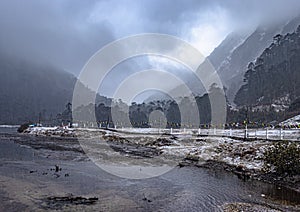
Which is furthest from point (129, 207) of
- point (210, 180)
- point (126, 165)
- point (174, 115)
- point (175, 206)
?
point (174, 115)

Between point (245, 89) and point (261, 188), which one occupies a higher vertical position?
point (245, 89)

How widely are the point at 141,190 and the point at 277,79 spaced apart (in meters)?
104

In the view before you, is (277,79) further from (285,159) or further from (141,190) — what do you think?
(141,190)

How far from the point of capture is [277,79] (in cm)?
10731

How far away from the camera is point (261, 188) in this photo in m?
17.8

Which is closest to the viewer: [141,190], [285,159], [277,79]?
[141,190]

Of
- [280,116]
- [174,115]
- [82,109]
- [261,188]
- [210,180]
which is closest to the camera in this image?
[261,188]

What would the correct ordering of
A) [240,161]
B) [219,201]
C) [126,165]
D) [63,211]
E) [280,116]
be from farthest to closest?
[280,116]
[126,165]
[240,161]
[219,201]
[63,211]

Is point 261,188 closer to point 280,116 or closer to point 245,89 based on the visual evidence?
point 280,116

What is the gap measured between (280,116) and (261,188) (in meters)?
64.5

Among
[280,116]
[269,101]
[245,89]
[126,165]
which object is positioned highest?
[245,89]

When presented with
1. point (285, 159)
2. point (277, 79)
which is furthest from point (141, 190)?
point (277, 79)

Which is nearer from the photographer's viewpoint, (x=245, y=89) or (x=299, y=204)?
(x=299, y=204)

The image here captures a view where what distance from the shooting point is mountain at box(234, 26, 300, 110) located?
94375 millimetres
